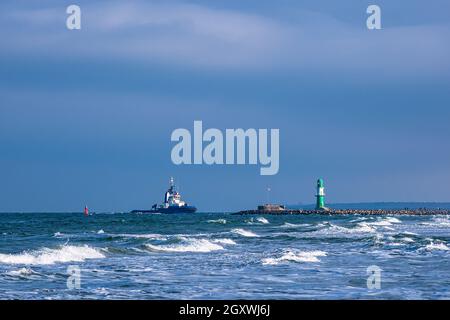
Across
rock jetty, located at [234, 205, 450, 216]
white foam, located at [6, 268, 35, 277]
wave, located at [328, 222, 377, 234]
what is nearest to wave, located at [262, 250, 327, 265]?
white foam, located at [6, 268, 35, 277]

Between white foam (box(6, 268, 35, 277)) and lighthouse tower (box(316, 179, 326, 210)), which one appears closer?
white foam (box(6, 268, 35, 277))

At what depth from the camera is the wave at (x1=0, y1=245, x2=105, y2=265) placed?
30.9 meters

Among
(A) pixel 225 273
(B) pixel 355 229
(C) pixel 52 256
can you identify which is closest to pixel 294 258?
(A) pixel 225 273

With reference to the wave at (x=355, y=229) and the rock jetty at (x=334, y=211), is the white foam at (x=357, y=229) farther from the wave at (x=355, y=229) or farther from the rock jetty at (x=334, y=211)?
the rock jetty at (x=334, y=211)

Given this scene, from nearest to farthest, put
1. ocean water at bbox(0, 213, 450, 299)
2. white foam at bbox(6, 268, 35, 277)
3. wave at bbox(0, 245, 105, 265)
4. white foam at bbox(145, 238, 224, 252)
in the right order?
ocean water at bbox(0, 213, 450, 299), white foam at bbox(6, 268, 35, 277), wave at bbox(0, 245, 105, 265), white foam at bbox(145, 238, 224, 252)

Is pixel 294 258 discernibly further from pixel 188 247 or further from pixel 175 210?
pixel 175 210

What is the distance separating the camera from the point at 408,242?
41906 millimetres

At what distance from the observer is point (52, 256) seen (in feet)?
107

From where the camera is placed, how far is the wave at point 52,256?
1218 inches

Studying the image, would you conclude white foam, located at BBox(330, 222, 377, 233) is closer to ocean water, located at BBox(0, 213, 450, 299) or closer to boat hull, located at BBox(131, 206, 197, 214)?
ocean water, located at BBox(0, 213, 450, 299)

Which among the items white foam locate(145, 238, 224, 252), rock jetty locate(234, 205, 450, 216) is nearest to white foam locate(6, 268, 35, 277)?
white foam locate(145, 238, 224, 252)

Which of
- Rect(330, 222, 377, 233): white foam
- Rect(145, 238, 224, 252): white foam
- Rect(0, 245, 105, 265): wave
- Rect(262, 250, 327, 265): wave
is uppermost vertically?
Rect(262, 250, 327, 265): wave

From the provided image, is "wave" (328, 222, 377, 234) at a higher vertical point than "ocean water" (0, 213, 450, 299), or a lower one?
lower

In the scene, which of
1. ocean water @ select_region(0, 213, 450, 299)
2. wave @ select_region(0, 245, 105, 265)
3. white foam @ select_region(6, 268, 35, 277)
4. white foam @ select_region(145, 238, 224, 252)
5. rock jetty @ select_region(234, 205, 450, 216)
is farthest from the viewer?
rock jetty @ select_region(234, 205, 450, 216)
